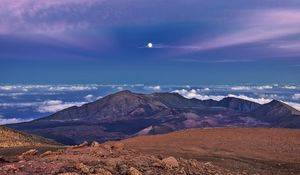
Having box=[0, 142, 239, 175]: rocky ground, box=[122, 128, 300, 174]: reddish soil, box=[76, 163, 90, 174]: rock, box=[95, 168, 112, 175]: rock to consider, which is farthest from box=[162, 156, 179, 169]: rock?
box=[122, 128, 300, 174]: reddish soil

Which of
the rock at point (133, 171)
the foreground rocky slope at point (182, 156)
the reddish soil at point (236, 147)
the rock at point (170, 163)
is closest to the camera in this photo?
the rock at point (133, 171)

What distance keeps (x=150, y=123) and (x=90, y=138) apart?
43.7 meters

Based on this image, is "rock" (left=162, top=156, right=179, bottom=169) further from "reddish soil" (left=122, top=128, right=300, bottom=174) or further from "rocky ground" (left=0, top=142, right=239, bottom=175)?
"reddish soil" (left=122, top=128, right=300, bottom=174)

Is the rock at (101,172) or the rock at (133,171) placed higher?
the rock at (101,172)

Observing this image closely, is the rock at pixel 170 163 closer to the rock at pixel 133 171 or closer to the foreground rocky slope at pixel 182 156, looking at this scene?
the foreground rocky slope at pixel 182 156

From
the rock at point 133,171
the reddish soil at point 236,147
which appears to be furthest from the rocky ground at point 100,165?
the reddish soil at point 236,147

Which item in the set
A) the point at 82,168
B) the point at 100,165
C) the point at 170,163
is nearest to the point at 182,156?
the point at 170,163

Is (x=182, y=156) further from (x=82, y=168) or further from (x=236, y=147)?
(x=82, y=168)

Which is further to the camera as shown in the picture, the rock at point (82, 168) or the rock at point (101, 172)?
the rock at point (82, 168)

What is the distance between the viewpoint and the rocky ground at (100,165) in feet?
51.1

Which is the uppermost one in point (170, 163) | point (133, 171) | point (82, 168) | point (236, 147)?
point (82, 168)

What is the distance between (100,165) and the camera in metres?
16.7

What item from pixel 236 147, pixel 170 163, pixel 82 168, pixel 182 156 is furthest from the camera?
pixel 236 147

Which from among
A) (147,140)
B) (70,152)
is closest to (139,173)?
(70,152)
